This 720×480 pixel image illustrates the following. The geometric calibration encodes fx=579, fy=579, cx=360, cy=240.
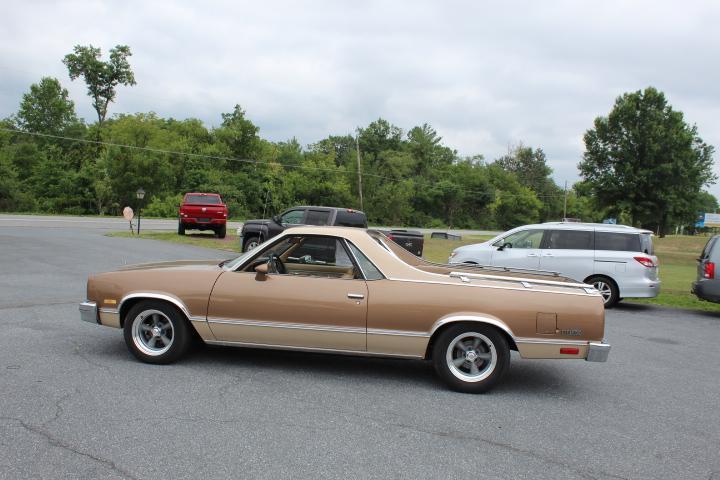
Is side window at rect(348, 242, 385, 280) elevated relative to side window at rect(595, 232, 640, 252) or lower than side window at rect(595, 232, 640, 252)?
lower

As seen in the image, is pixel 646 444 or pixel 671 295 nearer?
pixel 646 444

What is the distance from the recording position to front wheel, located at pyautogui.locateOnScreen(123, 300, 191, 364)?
223 inches

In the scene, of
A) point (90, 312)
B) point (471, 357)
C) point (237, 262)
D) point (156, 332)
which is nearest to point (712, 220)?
point (471, 357)

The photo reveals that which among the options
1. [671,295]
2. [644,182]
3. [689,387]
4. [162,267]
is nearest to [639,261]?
[671,295]

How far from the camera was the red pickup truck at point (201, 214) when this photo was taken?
25.1 m

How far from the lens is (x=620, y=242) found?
39.0ft

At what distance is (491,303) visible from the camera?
17.3 feet

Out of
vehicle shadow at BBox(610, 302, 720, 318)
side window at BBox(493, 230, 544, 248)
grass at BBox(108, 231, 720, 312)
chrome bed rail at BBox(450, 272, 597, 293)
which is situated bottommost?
vehicle shadow at BBox(610, 302, 720, 318)

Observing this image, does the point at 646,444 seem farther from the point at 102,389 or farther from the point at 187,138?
the point at 187,138

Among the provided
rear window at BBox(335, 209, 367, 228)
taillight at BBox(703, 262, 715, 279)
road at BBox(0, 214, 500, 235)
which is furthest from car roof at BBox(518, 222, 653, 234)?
road at BBox(0, 214, 500, 235)

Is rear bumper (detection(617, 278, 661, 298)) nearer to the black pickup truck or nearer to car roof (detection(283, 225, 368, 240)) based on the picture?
the black pickup truck

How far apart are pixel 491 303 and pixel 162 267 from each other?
11.1 feet

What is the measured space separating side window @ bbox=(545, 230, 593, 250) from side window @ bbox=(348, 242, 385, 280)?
Result: 774 cm

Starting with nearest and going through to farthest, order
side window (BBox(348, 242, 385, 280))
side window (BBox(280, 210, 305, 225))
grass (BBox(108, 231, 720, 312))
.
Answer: side window (BBox(348, 242, 385, 280)) < grass (BBox(108, 231, 720, 312)) < side window (BBox(280, 210, 305, 225))
